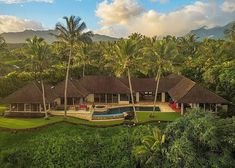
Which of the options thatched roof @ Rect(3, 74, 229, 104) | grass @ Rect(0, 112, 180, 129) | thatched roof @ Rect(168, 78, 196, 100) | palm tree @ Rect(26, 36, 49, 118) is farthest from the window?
palm tree @ Rect(26, 36, 49, 118)

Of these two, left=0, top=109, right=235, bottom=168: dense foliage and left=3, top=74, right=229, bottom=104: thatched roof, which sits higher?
left=3, top=74, right=229, bottom=104: thatched roof

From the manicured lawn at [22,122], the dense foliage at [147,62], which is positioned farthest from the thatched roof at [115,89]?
the manicured lawn at [22,122]

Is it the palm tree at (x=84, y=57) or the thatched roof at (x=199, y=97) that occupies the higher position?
the palm tree at (x=84, y=57)

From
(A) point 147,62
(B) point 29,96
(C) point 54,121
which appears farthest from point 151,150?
(B) point 29,96

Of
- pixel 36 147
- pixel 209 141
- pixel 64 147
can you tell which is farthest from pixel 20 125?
pixel 209 141

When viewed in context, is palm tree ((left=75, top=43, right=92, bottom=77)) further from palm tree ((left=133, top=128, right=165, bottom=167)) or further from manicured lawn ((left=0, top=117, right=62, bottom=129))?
palm tree ((left=133, top=128, right=165, bottom=167))

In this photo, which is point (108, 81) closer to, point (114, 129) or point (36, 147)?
point (114, 129)

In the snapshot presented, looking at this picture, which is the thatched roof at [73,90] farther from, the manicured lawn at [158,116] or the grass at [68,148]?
the grass at [68,148]
